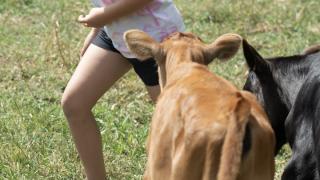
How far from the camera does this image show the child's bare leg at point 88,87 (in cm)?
520

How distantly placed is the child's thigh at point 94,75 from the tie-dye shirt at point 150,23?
100 millimetres

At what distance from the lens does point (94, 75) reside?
5.21 metres

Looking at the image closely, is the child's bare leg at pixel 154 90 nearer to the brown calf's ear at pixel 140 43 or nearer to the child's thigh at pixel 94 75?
the child's thigh at pixel 94 75

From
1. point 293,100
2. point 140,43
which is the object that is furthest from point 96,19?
point 293,100

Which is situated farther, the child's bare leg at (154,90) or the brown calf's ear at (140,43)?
the child's bare leg at (154,90)

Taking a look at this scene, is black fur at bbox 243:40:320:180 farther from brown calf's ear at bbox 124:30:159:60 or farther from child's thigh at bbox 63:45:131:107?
child's thigh at bbox 63:45:131:107

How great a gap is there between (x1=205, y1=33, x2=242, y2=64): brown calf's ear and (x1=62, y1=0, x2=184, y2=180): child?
1.88 ft

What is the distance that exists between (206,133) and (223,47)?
3.03ft

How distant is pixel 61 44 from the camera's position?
8367 millimetres

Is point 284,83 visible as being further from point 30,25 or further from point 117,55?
point 30,25

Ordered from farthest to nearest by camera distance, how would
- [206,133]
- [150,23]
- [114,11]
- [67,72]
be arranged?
[67,72] → [150,23] → [114,11] → [206,133]

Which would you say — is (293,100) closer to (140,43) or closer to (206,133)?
(140,43)

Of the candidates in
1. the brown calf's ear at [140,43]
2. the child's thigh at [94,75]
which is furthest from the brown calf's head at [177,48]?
the child's thigh at [94,75]

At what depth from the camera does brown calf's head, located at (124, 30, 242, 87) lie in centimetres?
461
